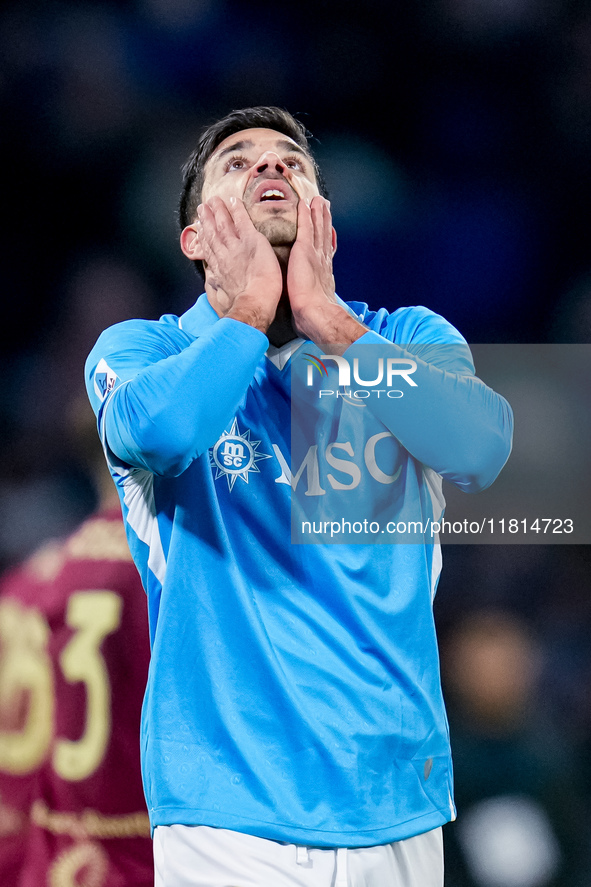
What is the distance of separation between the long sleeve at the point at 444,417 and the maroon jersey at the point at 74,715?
1.13 meters

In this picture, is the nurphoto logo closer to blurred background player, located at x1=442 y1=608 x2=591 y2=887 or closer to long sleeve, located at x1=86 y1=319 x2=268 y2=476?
long sleeve, located at x1=86 y1=319 x2=268 y2=476

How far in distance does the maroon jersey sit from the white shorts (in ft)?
3.28

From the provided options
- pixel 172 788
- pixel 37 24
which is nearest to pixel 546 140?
pixel 37 24

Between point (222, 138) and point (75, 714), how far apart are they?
1.34 m

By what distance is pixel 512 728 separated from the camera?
207cm

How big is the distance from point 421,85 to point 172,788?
2021 millimetres

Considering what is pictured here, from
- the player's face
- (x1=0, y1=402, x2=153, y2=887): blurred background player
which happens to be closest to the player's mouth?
the player's face

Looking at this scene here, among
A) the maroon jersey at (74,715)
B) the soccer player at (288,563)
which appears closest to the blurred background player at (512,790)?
the maroon jersey at (74,715)

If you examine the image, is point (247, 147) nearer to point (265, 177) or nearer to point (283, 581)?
point (265, 177)

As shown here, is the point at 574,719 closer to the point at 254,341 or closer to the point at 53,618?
the point at 53,618

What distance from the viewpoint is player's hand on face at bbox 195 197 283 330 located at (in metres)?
1.21

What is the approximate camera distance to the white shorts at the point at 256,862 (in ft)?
3.23

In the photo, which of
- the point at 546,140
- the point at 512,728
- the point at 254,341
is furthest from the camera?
the point at 546,140

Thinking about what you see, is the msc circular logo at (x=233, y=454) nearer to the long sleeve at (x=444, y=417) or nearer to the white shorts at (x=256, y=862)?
the long sleeve at (x=444, y=417)
